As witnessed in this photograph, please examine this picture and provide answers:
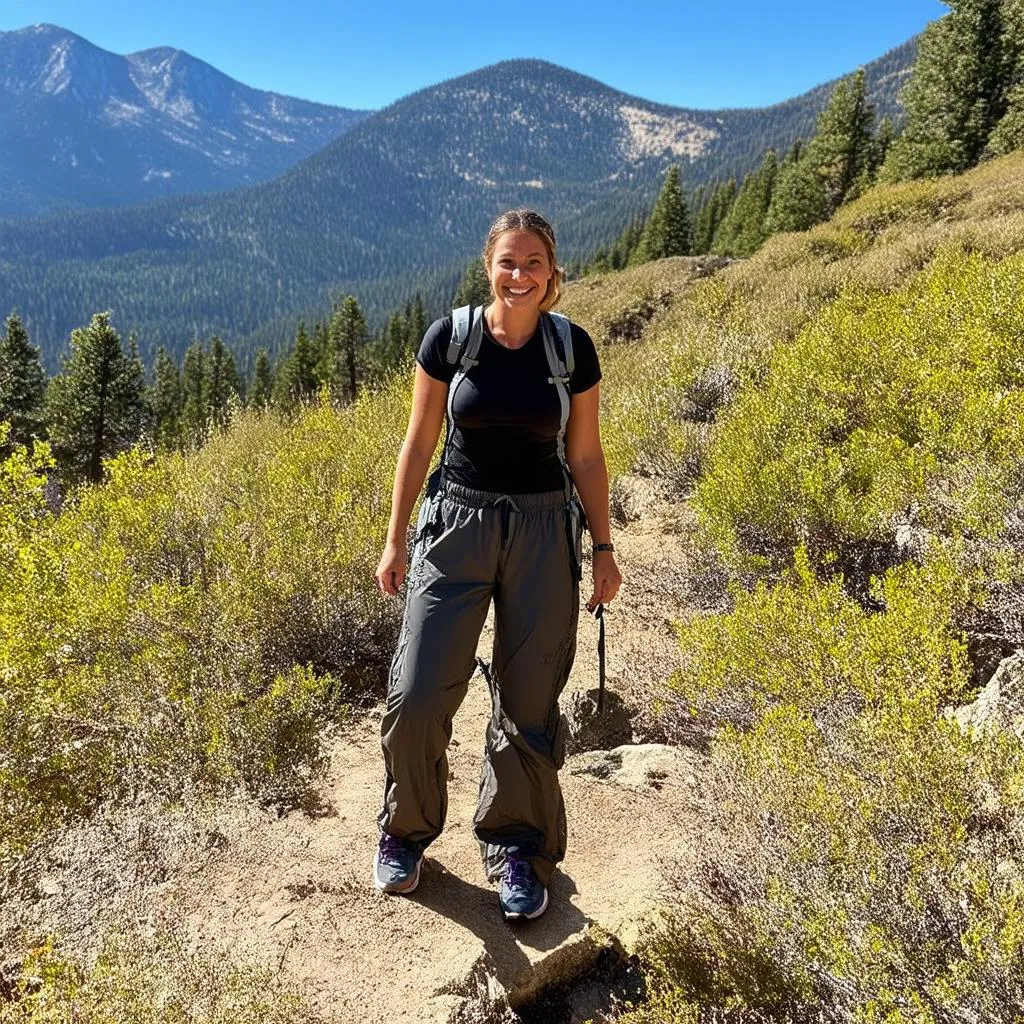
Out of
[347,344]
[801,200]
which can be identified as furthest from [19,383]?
[801,200]

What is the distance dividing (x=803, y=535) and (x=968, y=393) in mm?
1211

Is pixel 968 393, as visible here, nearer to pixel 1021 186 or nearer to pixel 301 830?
pixel 301 830

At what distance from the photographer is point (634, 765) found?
332 cm

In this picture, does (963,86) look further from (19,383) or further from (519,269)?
(19,383)

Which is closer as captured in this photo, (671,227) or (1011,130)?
(1011,130)

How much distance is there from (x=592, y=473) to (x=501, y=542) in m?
0.47

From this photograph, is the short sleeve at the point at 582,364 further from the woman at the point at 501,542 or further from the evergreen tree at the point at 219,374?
the evergreen tree at the point at 219,374

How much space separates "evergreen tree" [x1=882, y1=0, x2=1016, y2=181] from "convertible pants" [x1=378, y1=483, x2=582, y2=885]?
2948cm

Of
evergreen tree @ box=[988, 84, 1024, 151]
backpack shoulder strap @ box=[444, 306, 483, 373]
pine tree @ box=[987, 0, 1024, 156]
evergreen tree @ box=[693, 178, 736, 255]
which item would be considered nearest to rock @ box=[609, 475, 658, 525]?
backpack shoulder strap @ box=[444, 306, 483, 373]

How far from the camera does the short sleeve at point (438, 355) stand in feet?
7.94

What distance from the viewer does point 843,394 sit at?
4.94 m

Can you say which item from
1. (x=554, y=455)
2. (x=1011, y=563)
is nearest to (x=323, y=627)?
(x=554, y=455)

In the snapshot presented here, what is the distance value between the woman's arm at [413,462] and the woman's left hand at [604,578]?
728mm

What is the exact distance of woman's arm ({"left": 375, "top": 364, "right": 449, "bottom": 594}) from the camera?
2.48 metres
